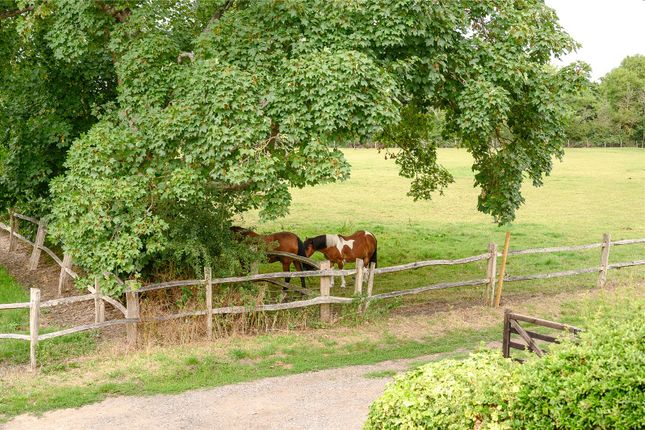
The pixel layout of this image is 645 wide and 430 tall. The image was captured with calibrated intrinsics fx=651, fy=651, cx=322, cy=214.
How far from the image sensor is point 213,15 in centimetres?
1414

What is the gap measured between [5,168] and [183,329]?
7.08 meters

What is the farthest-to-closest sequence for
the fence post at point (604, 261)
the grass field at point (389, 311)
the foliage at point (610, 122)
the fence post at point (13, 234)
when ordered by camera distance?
the foliage at point (610, 122)
the fence post at point (13, 234)
the fence post at point (604, 261)
the grass field at point (389, 311)

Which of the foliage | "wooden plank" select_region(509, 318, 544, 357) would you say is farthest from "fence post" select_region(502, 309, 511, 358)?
the foliage

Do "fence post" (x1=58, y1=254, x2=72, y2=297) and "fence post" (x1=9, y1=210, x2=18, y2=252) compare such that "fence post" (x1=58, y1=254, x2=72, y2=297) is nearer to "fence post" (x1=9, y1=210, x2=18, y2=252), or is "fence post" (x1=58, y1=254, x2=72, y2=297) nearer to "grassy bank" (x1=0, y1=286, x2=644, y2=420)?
"grassy bank" (x1=0, y1=286, x2=644, y2=420)

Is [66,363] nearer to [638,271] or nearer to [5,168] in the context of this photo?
[5,168]

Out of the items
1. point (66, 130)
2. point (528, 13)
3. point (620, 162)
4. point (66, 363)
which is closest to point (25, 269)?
point (66, 130)

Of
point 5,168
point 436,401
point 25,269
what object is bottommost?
point 25,269

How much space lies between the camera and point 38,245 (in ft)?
64.1

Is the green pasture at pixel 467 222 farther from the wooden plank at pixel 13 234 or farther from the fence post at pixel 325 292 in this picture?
the wooden plank at pixel 13 234

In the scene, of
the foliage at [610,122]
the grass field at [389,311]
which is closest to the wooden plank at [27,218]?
the grass field at [389,311]

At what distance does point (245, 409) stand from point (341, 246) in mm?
8806

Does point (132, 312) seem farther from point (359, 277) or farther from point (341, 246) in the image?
point (341, 246)

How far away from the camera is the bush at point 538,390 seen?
5.18 m

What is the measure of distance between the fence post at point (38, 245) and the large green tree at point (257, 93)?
702 cm
